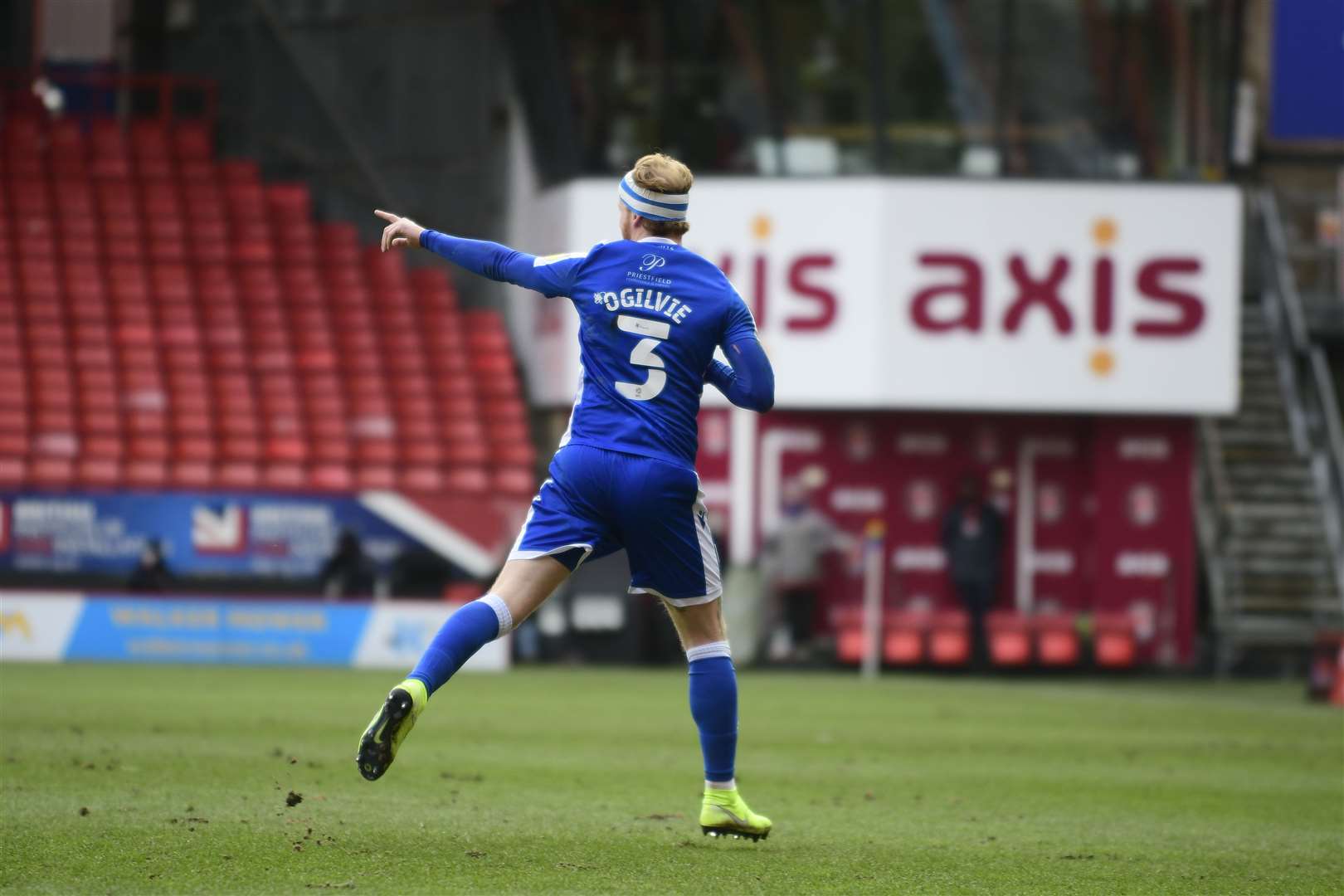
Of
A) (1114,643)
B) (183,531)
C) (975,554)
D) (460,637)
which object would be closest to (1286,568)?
(1114,643)

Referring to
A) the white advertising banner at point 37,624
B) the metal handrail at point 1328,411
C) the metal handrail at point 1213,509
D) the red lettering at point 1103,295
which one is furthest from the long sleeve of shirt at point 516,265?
the metal handrail at point 1328,411

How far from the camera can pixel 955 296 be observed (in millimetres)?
24078

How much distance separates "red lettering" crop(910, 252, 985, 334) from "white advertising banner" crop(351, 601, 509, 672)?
684cm

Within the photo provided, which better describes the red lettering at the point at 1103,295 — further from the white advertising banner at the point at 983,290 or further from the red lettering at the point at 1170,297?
the red lettering at the point at 1170,297

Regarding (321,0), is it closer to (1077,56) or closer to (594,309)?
(1077,56)

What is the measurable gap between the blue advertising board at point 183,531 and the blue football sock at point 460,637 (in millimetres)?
15614

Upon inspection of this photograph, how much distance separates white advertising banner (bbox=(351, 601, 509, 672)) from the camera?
2006 cm

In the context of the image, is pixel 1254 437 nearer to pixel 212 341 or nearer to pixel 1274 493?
pixel 1274 493

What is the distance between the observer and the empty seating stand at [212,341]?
23.4 meters

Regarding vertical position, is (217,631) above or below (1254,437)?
below

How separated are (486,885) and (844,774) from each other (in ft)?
15.6

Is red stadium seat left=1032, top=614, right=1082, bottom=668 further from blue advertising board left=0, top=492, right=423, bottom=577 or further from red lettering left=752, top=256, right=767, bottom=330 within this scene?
blue advertising board left=0, top=492, right=423, bottom=577

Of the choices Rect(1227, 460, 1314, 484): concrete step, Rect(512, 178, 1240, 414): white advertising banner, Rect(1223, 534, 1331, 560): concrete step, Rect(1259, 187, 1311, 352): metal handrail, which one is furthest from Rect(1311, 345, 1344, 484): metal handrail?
Rect(512, 178, 1240, 414): white advertising banner

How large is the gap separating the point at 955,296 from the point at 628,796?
1547 cm
